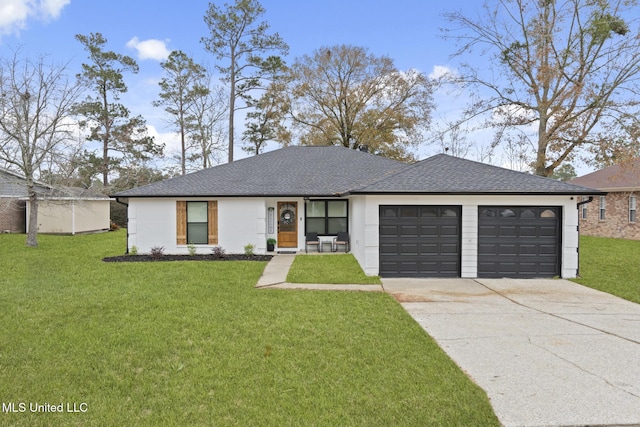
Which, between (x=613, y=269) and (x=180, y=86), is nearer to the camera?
(x=613, y=269)

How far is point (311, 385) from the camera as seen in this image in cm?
376

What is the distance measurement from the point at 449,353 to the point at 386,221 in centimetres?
536

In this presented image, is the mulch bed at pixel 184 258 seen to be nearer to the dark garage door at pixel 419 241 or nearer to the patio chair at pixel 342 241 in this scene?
the patio chair at pixel 342 241

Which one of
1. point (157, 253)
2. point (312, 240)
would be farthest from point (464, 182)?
point (157, 253)

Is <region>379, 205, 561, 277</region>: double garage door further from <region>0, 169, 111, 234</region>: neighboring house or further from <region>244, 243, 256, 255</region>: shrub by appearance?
<region>0, 169, 111, 234</region>: neighboring house

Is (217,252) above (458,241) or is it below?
below

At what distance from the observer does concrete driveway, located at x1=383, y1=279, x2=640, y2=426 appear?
134 inches

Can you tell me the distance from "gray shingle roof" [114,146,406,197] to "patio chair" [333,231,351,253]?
5.75 ft

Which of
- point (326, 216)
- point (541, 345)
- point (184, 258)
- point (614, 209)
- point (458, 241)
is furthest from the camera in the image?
point (614, 209)

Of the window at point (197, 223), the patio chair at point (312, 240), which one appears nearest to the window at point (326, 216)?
the patio chair at point (312, 240)

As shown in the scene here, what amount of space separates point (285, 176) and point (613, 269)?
1182 centimetres

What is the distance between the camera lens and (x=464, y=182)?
9.88 metres

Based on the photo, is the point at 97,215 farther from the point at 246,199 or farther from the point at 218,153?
the point at 246,199

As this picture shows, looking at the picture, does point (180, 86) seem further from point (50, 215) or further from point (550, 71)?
point (550, 71)
